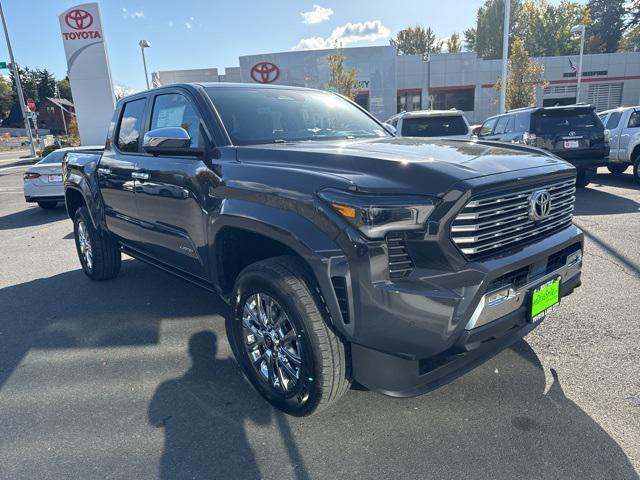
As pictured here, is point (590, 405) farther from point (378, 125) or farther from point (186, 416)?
point (378, 125)

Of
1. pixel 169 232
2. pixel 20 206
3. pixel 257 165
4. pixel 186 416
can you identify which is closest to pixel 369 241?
pixel 257 165

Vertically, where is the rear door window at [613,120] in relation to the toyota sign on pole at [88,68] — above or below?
below

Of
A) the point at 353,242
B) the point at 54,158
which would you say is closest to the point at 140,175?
the point at 353,242

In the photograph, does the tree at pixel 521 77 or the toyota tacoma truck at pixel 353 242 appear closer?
the toyota tacoma truck at pixel 353 242

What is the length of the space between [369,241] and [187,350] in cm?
214

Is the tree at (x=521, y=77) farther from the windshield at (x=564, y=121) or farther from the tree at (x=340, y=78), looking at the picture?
the windshield at (x=564, y=121)

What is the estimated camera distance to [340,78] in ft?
87.2

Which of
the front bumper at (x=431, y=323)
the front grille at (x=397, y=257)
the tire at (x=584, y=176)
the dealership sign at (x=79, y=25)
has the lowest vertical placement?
the tire at (x=584, y=176)

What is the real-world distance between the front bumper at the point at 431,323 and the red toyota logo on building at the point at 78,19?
2428 cm

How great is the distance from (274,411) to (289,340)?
0.52 metres

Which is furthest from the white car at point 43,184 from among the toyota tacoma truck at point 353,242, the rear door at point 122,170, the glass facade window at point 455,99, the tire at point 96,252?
the glass facade window at point 455,99

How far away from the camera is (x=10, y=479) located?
7.43 feet

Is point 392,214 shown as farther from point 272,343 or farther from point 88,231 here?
point 88,231

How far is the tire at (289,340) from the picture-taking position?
2332 mm
